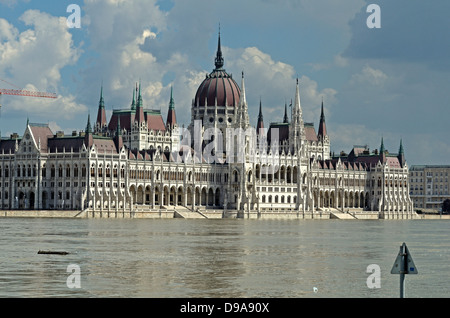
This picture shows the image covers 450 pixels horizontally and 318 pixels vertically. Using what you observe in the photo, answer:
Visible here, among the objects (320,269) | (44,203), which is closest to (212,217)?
(44,203)

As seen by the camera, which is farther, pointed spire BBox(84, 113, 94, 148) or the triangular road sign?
pointed spire BBox(84, 113, 94, 148)

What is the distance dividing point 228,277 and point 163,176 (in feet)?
447

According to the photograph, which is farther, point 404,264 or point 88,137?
point 88,137

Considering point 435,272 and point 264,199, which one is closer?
point 435,272

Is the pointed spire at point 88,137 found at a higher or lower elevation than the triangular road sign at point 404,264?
higher

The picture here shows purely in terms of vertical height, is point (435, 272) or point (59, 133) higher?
point (59, 133)

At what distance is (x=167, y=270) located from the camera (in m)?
53.3

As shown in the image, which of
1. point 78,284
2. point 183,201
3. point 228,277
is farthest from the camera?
point 183,201

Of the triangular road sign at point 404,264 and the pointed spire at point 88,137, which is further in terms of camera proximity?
the pointed spire at point 88,137

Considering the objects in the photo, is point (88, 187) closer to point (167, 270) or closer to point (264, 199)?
point (264, 199)

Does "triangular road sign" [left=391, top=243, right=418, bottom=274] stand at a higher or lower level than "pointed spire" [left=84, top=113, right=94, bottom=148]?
lower
